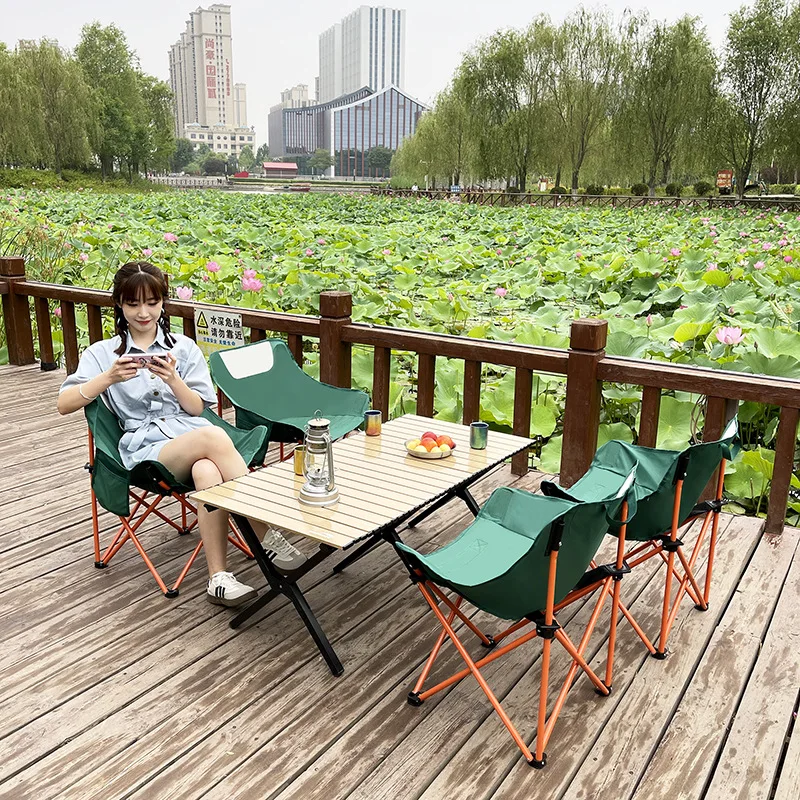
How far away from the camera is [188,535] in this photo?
105 inches

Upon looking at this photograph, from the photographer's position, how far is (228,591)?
6.93ft

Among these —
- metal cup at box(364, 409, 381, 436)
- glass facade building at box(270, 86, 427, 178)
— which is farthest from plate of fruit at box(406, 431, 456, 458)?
glass facade building at box(270, 86, 427, 178)

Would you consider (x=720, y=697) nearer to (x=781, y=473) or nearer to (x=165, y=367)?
(x=781, y=473)

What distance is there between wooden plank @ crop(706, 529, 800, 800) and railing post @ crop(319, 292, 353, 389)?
6.20 ft

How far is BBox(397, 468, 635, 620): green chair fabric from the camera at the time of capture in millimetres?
1499

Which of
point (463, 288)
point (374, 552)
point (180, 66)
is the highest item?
point (180, 66)

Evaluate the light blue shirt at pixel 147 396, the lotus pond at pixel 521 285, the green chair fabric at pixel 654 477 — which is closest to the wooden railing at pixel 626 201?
the lotus pond at pixel 521 285

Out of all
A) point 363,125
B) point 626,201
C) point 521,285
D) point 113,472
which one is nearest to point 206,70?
point 363,125

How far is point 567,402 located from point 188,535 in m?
1.43

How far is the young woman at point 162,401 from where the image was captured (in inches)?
85.4

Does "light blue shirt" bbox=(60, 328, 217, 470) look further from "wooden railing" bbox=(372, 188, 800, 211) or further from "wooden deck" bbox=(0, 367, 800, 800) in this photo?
"wooden railing" bbox=(372, 188, 800, 211)

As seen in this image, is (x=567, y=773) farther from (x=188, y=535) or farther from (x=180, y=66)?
(x=180, y=66)

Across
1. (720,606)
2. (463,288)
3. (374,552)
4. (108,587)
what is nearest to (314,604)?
(374,552)

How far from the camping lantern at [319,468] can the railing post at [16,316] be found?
11.6 ft
